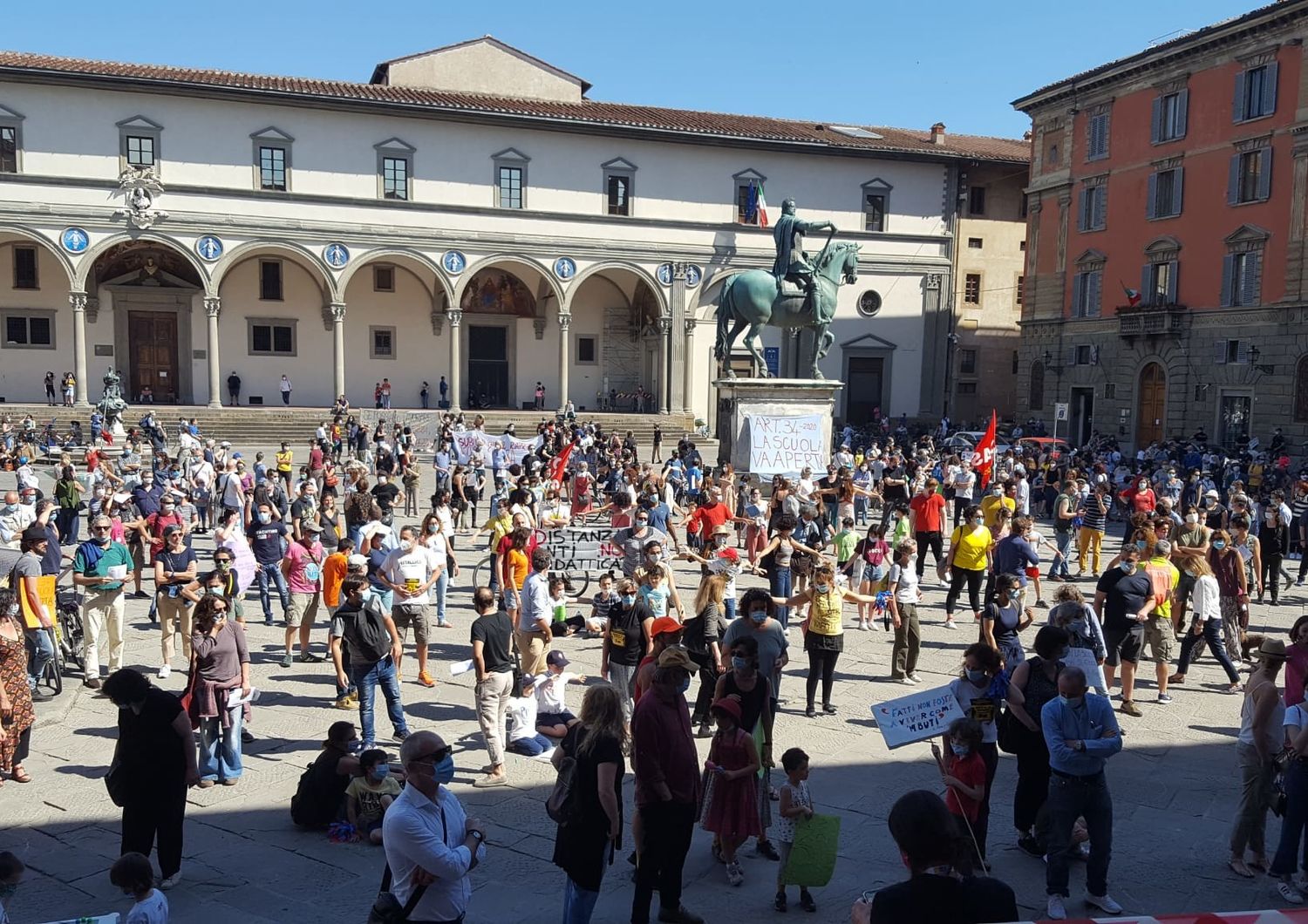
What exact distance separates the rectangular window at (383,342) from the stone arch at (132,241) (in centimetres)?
A: 629

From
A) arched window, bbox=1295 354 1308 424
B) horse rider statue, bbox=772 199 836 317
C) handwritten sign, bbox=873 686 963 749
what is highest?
horse rider statue, bbox=772 199 836 317

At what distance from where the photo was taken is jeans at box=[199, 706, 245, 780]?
7.35 meters

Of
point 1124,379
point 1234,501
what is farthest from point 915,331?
point 1234,501

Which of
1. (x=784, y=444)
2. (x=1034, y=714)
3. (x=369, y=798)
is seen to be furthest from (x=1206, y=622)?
(x=784, y=444)

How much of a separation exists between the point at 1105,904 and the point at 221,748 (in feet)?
18.8

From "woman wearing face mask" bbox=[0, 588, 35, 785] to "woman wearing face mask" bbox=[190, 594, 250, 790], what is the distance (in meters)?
1.13

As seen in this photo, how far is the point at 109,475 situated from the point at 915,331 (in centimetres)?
3137

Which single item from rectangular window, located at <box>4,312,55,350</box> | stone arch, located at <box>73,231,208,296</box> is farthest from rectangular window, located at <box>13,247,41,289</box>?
stone arch, located at <box>73,231,208,296</box>

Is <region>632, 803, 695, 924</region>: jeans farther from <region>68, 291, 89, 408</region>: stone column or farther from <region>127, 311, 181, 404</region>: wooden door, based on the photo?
<region>127, 311, 181, 404</region>: wooden door

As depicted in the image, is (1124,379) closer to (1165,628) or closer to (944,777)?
(1165,628)

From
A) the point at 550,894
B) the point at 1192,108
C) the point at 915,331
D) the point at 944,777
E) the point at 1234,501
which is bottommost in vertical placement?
the point at 550,894

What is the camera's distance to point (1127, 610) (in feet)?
30.0

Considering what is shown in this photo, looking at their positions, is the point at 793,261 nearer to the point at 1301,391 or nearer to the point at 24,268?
the point at 1301,391

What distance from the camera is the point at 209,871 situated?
20.5 feet
